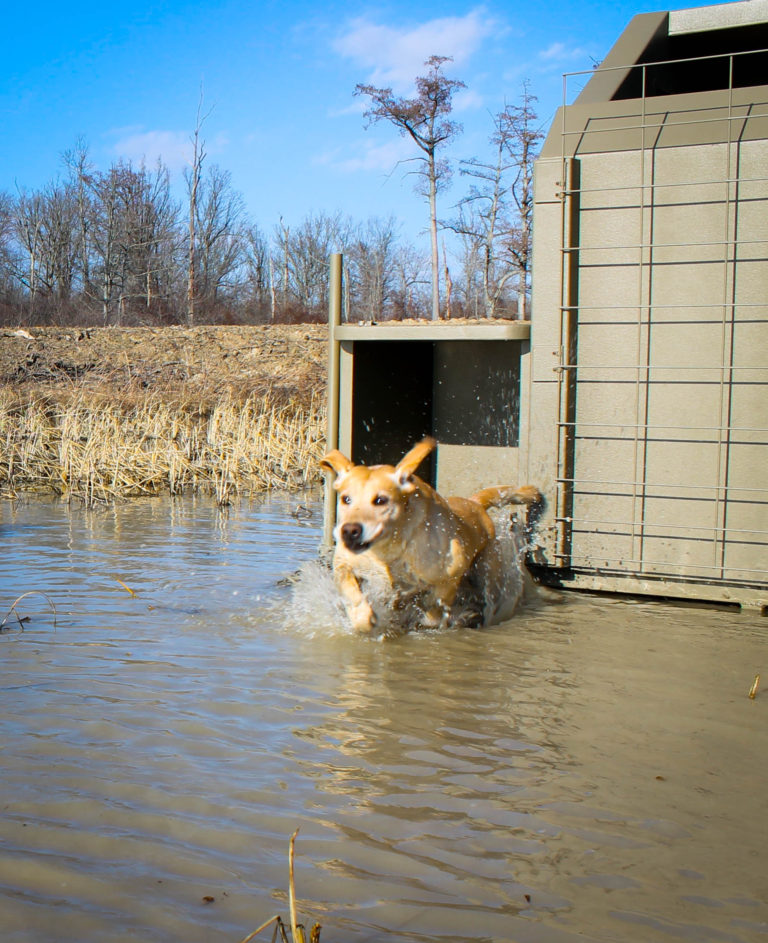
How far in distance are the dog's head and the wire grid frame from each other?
69.8 inches

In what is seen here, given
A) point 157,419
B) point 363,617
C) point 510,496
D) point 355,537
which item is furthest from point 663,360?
point 157,419

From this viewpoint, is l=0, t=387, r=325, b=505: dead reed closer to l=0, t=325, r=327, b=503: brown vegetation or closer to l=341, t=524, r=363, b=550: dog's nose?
l=0, t=325, r=327, b=503: brown vegetation

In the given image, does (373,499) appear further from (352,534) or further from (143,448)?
(143,448)

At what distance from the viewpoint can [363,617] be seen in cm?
573

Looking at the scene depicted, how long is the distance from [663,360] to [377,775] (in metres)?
4.37

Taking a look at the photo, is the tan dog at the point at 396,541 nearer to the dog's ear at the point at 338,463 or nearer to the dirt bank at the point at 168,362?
the dog's ear at the point at 338,463

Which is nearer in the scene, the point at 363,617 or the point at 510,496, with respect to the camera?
the point at 363,617

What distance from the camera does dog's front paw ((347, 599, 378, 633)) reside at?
5.73 m

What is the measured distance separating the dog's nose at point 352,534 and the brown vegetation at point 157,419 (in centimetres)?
705

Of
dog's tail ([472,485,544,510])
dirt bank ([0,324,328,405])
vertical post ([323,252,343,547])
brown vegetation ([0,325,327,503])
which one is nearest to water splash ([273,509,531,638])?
dog's tail ([472,485,544,510])

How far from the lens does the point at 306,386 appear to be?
57.4 ft

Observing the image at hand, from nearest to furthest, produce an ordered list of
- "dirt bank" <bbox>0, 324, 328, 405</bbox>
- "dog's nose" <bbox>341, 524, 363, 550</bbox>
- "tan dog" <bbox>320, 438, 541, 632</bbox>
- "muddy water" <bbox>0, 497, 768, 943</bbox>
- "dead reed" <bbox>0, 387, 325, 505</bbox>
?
"muddy water" <bbox>0, 497, 768, 943</bbox> < "dog's nose" <bbox>341, 524, 363, 550</bbox> < "tan dog" <bbox>320, 438, 541, 632</bbox> < "dead reed" <bbox>0, 387, 325, 505</bbox> < "dirt bank" <bbox>0, 324, 328, 405</bbox>

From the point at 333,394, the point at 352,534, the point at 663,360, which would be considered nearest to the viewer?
the point at 352,534

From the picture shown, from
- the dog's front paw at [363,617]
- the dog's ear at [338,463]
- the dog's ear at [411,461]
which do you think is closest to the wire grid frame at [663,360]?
the dog's ear at [411,461]
